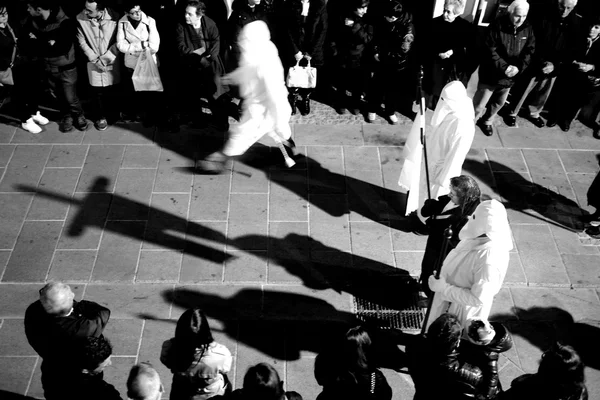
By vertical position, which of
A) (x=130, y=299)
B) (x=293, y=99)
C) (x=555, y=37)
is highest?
(x=555, y=37)

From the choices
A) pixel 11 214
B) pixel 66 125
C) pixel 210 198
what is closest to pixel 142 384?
pixel 210 198

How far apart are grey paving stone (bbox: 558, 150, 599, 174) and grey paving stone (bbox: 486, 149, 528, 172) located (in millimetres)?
560

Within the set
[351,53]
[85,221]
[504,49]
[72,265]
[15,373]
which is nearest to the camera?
[15,373]

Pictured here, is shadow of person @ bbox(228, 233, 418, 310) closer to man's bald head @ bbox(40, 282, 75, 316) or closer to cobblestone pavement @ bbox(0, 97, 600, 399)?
cobblestone pavement @ bbox(0, 97, 600, 399)

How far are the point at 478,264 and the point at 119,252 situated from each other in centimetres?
381

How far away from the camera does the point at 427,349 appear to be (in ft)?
13.7

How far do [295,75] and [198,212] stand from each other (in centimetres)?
224

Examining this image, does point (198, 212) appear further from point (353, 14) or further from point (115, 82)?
point (353, 14)

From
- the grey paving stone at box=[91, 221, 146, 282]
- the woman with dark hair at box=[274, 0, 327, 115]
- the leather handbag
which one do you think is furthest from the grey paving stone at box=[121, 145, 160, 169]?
the woman with dark hair at box=[274, 0, 327, 115]

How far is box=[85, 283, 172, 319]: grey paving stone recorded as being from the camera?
19.7 feet

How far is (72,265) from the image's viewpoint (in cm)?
641

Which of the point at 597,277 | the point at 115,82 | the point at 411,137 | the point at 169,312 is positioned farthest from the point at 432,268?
the point at 115,82

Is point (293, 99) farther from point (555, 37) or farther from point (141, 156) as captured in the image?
point (555, 37)

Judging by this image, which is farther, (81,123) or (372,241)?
(81,123)
